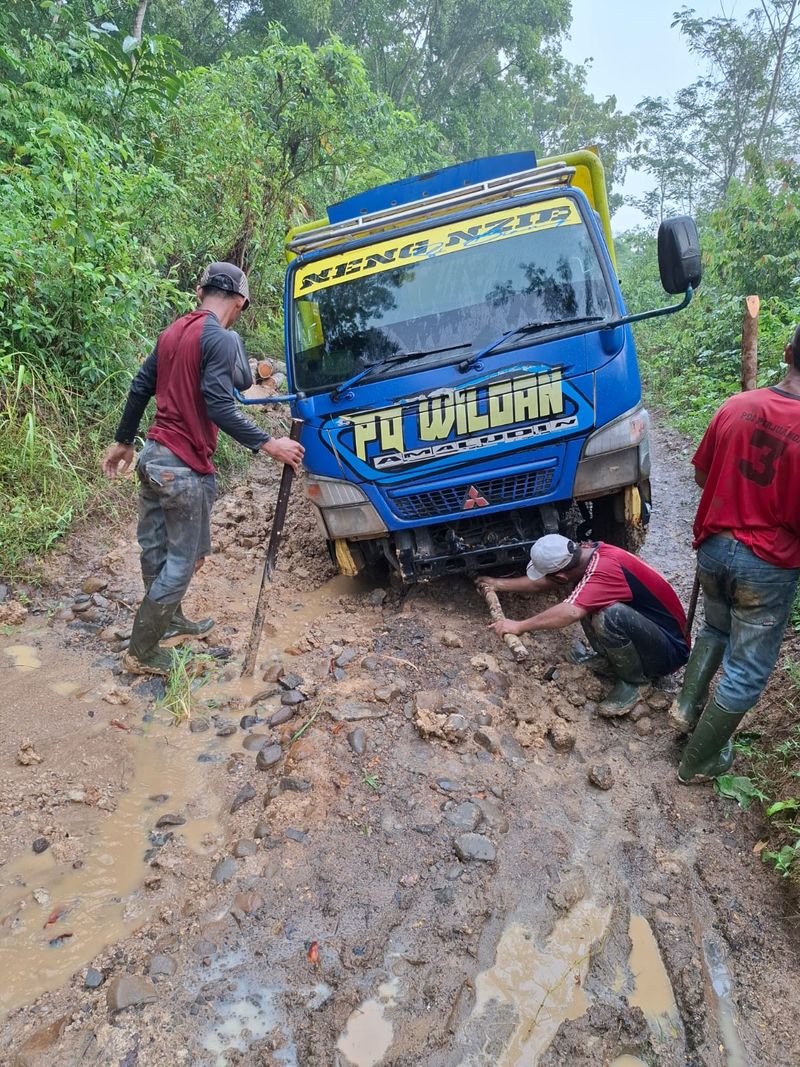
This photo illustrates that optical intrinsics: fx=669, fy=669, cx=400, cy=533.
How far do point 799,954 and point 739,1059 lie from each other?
0.43 metres

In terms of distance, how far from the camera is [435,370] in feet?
11.2

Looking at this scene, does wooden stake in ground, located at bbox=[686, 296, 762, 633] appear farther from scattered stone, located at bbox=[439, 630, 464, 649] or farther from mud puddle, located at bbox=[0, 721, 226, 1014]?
mud puddle, located at bbox=[0, 721, 226, 1014]

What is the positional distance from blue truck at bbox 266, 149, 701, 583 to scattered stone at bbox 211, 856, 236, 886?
1.79 m

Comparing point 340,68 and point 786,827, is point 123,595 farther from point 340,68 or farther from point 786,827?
point 340,68

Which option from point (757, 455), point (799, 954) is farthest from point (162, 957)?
point (757, 455)

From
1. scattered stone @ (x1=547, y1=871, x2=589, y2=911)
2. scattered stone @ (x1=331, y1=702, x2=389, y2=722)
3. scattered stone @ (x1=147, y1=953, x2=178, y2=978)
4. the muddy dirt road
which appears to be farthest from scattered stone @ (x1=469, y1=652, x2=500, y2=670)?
scattered stone @ (x1=147, y1=953, x2=178, y2=978)

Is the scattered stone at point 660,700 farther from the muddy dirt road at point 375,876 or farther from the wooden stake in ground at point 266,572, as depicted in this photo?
the wooden stake in ground at point 266,572

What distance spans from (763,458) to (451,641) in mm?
1771

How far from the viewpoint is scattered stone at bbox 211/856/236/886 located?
87.7 inches

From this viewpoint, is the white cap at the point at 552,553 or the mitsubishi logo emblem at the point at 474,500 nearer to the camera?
the white cap at the point at 552,553

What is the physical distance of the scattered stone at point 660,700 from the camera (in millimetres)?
3162

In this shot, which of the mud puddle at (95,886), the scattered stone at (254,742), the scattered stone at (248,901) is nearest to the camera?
the mud puddle at (95,886)

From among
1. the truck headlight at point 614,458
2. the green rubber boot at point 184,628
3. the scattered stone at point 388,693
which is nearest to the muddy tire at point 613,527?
A: the truck headlight at point 614,458

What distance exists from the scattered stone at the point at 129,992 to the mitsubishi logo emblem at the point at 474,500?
93.1 inches
